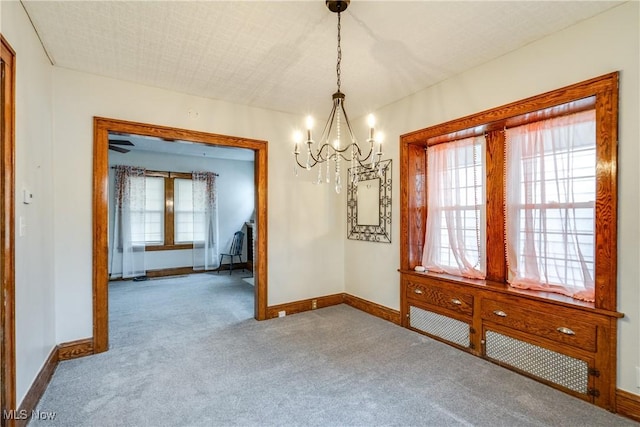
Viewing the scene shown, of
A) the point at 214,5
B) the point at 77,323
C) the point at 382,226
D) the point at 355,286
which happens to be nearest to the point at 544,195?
the point at 382,226

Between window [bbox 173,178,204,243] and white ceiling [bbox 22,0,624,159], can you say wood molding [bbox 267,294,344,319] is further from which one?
window [bbox 173,178,204,243]

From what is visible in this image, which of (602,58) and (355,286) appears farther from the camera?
(355,286)

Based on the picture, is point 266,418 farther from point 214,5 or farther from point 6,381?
point 214,5

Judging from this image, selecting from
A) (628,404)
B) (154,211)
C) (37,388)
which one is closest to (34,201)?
(37,388)

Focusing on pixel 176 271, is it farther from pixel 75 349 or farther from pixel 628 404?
pixel 628 404

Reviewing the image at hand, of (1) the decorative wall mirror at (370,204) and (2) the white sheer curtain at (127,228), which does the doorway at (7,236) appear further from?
(2) the white sheer curtain at (127,228)

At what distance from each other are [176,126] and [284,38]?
1.70 meters

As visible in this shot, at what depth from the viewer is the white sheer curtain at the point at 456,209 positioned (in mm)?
3172

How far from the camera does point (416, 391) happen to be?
230 centimetres

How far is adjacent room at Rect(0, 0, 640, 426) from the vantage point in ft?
6.72

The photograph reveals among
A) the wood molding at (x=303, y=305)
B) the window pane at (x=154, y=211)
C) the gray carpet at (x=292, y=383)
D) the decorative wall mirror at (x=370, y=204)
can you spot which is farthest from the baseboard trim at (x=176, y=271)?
the decorative wall mirror at (x=370, y=204)

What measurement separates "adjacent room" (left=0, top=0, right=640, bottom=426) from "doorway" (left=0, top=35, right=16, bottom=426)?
0.05 feet

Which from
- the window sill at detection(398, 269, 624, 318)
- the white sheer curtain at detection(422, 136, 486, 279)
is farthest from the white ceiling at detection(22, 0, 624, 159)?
the window sill at detection(398, 269, 624, 318)

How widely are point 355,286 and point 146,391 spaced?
2769 millimetres
